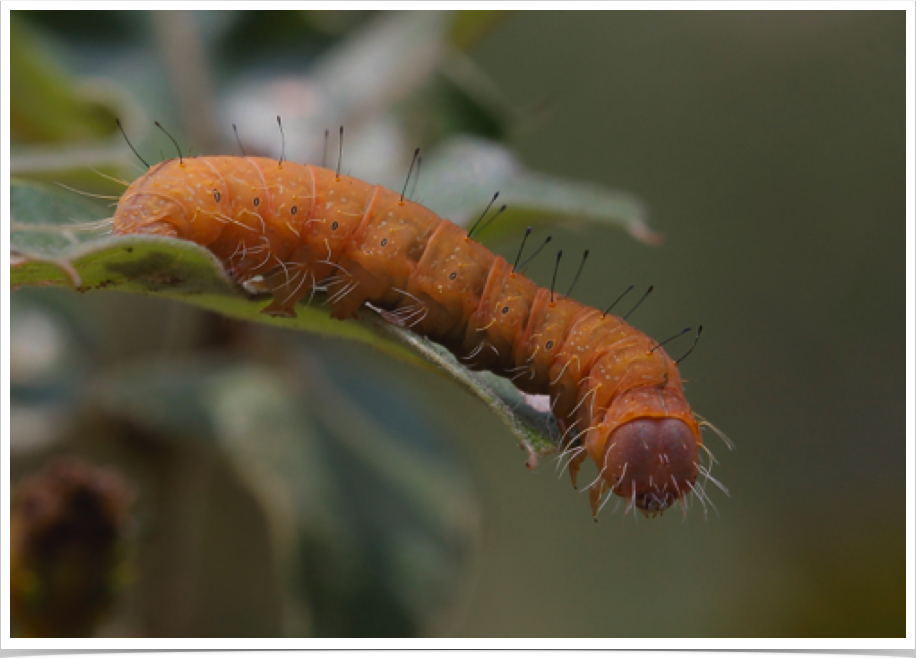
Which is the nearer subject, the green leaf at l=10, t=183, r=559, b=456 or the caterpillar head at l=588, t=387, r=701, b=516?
the green leaf at l=10, t=183, r=559, b=456

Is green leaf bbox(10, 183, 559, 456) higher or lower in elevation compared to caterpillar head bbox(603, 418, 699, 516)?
higher

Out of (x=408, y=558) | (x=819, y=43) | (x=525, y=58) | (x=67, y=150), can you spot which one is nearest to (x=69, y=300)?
(x=67, y=150)

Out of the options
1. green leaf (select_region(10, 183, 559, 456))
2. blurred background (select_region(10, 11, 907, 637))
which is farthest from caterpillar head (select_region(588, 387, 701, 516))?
blurred background (select_region(10, 11, 907, 637))

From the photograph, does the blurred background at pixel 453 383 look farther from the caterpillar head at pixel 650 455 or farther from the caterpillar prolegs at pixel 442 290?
the caterpillar head at pixel 650 455

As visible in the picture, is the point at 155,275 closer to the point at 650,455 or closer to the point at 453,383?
the point at 453,383

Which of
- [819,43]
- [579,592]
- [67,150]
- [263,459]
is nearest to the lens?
[67,150]

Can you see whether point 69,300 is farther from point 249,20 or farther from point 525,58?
point 525,58

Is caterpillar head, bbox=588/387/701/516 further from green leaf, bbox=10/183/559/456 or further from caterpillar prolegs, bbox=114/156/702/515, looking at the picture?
green leaf, bbox=10/183/559/456

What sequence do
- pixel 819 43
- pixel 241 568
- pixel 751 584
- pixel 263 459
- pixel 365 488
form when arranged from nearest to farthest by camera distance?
pixel 263 459 → pixel 365 488 → pixel 241 568 → pixel 751 584 → pixel 819 43
